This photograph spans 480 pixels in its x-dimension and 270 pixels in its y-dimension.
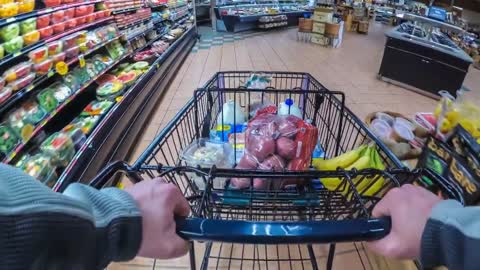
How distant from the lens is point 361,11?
433 inches

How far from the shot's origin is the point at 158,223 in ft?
1.54

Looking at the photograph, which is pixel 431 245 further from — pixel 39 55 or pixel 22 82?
pixel 39 55

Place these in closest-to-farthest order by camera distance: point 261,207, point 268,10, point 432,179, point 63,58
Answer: point 432,179, point 261,207, point 63,58, point 268,10

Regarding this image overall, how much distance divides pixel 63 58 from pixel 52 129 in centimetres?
60

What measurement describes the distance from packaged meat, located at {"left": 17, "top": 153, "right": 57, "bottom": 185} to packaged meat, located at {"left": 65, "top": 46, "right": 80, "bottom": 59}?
830 mm

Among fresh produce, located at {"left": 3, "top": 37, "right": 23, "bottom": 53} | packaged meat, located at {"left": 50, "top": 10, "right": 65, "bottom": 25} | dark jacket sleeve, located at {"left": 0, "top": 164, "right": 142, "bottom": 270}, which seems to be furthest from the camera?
packaged meat, located at {"left": 50, "top": 10, "right": 65, "bottom": 25}

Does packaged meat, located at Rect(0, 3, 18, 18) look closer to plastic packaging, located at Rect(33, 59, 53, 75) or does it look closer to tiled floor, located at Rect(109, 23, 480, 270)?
plastic packaging, located at Rect(33, 59, 53, 75)

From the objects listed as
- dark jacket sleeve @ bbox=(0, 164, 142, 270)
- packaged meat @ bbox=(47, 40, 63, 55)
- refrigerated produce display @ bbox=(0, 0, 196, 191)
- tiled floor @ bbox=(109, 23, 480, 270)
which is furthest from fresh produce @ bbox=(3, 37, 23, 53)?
dark jacket sleeve @ bbox=(0, 164, 142, 270)

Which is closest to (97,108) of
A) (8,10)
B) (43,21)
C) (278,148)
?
(43,21)

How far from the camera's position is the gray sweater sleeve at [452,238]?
386 millimetres

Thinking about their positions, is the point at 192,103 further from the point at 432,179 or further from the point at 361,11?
the point at 361,11

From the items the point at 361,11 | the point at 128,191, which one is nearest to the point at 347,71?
Result: the point at 128,191

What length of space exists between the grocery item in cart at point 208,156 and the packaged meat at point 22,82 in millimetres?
1180

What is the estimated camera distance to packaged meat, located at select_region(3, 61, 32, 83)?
1.55 meters
